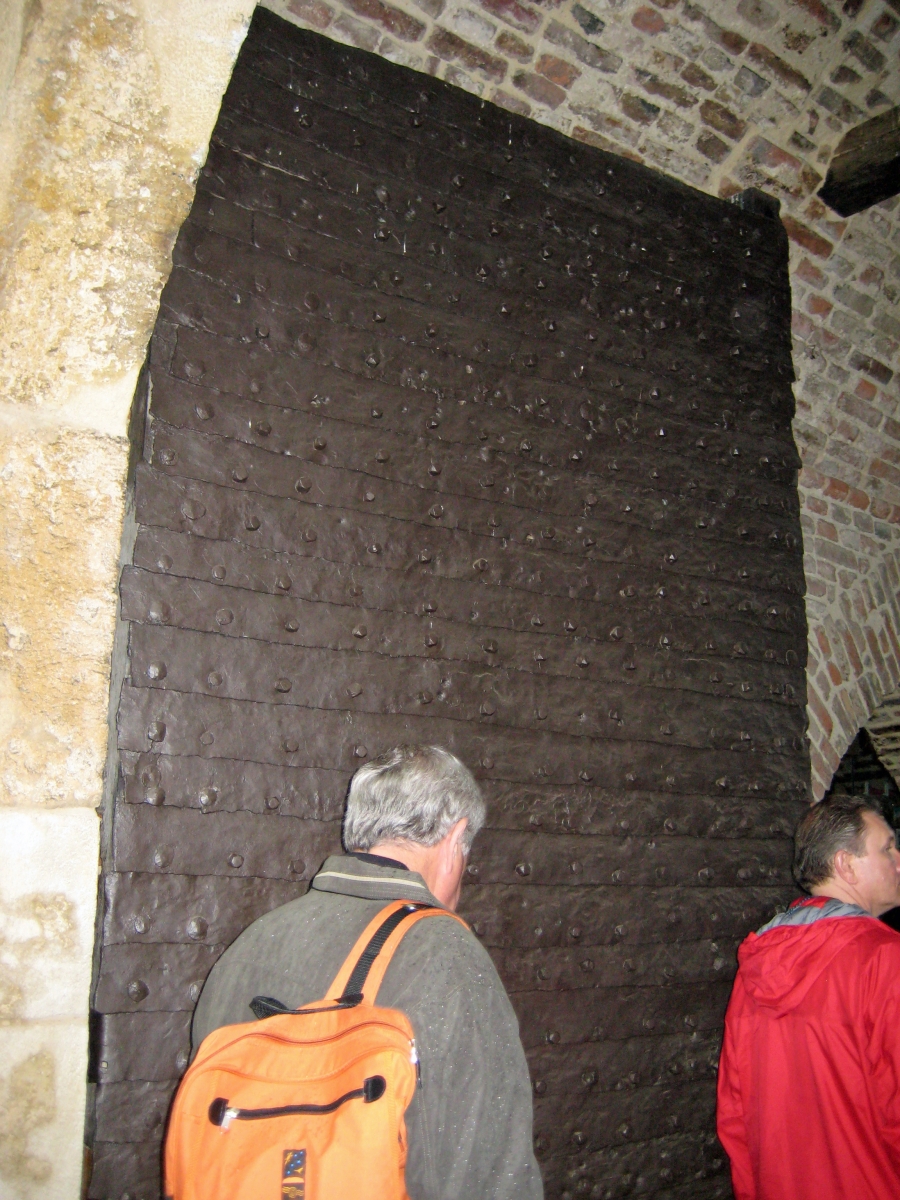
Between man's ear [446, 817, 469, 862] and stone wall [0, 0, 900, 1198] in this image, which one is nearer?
stone wall [0, 0, 900, 1198]

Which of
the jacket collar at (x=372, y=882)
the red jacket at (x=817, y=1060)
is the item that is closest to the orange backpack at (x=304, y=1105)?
the jacket collar at (x=372, y=882)

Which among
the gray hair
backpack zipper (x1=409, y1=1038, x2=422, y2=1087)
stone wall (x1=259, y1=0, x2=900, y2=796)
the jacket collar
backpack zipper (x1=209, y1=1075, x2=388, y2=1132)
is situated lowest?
backpack zipper (x1=209, y1=1075, x2=388, y2=1132)

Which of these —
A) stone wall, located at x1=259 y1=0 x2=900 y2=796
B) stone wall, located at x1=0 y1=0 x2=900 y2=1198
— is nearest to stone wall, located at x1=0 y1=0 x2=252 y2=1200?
stone wall, located at x1=0 y1=0 x2=900 y2=1198

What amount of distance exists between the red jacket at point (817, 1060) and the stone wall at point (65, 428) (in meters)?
1.30

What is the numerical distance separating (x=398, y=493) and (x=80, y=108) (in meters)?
0.93

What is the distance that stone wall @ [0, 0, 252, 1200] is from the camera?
1291mm

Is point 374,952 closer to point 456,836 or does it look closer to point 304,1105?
point 304,1105

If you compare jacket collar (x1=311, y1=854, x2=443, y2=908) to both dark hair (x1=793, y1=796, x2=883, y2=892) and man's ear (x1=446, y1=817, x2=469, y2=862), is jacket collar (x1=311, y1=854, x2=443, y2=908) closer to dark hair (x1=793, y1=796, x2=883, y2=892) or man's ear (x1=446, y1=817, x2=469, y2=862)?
man's ear (x1=446, y1=817, x2=469, y2=862)

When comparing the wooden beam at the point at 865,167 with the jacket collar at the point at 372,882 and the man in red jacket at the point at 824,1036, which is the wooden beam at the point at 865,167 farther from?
the jacket collar at the point at 372,882

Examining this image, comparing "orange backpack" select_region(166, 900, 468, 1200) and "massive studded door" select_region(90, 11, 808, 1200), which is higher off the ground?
"massive studded door" select_region(90, 11, 808, 1200)

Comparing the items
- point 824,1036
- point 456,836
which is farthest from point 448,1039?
point 824,1036

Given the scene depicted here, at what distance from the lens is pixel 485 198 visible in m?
2.27

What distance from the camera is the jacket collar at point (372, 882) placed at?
126cm

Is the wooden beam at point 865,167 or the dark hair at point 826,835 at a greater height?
the wooden beam at point 865,167
